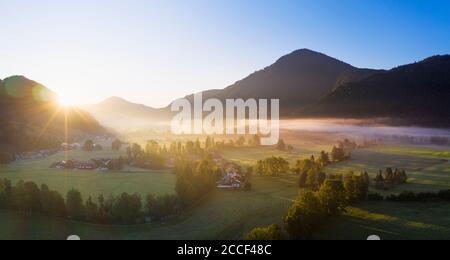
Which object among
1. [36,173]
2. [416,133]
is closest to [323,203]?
[416,133]

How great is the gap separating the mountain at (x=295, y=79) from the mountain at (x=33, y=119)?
61.3 meters

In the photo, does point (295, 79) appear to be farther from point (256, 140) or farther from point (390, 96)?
point (390, 96)

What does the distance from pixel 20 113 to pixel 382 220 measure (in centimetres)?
11187

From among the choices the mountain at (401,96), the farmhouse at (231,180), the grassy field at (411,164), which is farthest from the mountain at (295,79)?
the farmhouse at (231,180)

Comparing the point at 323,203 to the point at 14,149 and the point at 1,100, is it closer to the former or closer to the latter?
the point at 14,149

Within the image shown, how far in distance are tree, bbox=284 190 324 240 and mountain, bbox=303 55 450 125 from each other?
37.6 metres

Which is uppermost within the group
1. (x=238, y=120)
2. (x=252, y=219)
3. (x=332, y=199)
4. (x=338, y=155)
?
(x=238, y=120)

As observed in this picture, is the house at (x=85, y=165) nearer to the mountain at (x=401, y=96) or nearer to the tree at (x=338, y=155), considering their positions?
the tree at (x=338, y=155)

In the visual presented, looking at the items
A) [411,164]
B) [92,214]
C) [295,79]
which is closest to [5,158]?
[92,214]

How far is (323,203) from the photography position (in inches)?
1088

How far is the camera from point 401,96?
64875 mm

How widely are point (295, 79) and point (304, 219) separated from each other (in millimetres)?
128755

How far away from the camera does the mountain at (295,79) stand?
13375cm

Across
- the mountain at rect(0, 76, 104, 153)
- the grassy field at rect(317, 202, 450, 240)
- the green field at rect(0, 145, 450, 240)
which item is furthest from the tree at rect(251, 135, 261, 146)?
the grassy field at rect(317, 202, 450, 240)
